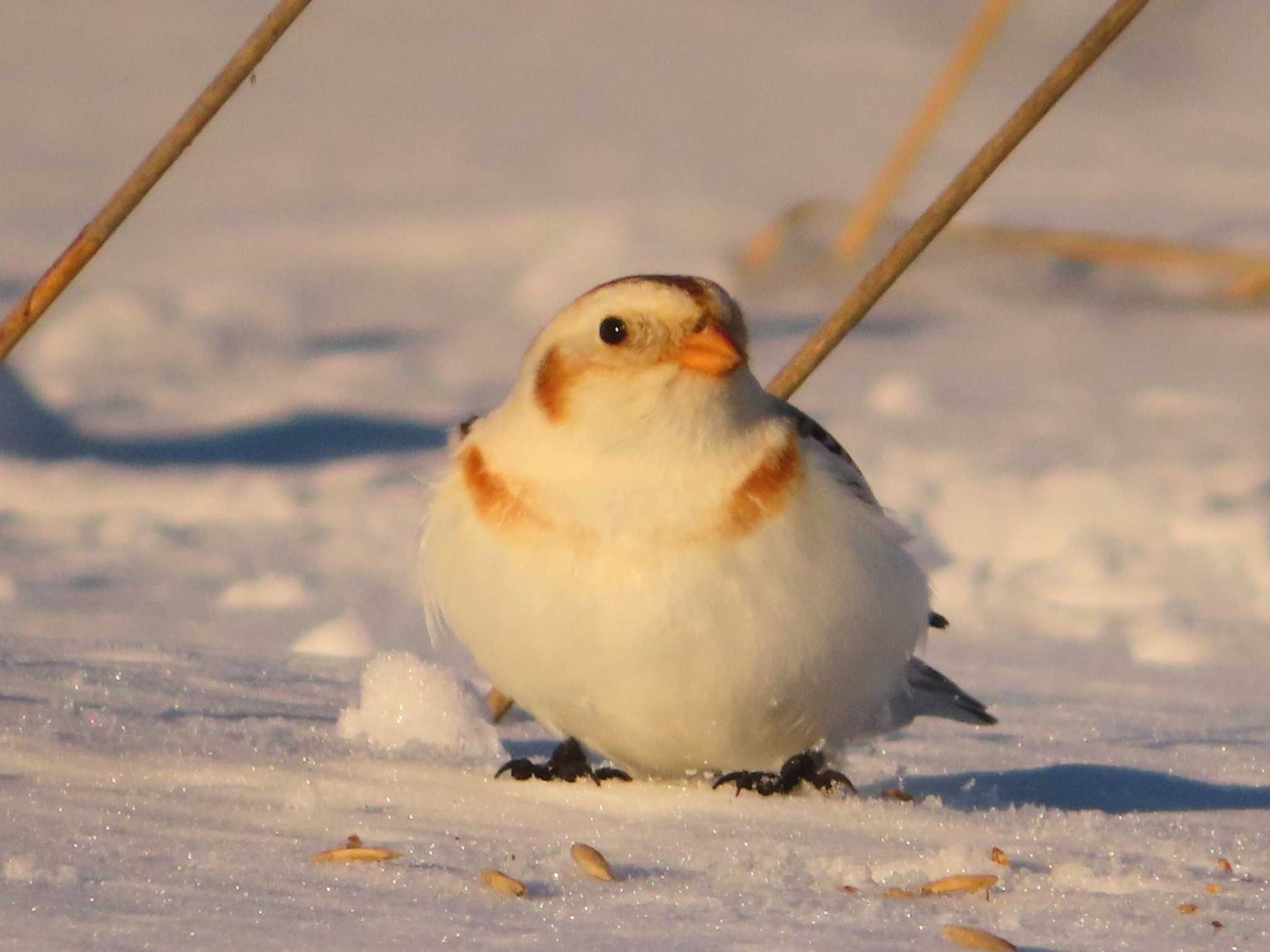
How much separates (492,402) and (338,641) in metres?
2.41

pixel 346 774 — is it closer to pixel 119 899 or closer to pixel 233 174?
pixel 119 899

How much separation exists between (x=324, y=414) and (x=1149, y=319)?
3132mm

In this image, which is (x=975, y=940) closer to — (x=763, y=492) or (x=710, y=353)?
(x=763, y=492)

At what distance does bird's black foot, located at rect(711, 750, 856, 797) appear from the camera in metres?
2.73

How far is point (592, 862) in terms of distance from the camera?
2.22 m

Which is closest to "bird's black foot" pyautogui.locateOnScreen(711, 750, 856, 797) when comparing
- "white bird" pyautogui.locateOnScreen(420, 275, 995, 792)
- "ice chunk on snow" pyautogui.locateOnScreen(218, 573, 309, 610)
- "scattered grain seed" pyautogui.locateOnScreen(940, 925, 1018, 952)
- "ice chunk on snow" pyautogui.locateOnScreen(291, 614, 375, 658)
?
"white bird" pyautogui.locateOnScreen(420, 275, 995, 792)

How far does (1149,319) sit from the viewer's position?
7453mm

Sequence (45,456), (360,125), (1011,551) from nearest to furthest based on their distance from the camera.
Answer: (1011,551)
(45,456)
(360,125)

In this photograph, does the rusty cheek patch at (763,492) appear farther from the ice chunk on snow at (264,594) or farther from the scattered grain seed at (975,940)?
the ice chunk on snow at (264,594)

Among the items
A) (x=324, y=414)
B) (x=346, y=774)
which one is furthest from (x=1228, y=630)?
(x=324, y=414)

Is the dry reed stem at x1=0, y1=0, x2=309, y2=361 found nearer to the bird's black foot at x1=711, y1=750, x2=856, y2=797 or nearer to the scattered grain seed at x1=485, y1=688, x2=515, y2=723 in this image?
the scattered grain seed at x1=485, y1=688, x2=515, y2=723

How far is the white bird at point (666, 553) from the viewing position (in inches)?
99.2

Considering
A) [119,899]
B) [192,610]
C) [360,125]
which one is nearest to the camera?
[119,899]

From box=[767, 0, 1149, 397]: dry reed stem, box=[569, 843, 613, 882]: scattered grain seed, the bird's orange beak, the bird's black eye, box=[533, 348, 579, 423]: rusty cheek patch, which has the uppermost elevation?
box=[767, 0, 1149, 397]: dry reed stem
